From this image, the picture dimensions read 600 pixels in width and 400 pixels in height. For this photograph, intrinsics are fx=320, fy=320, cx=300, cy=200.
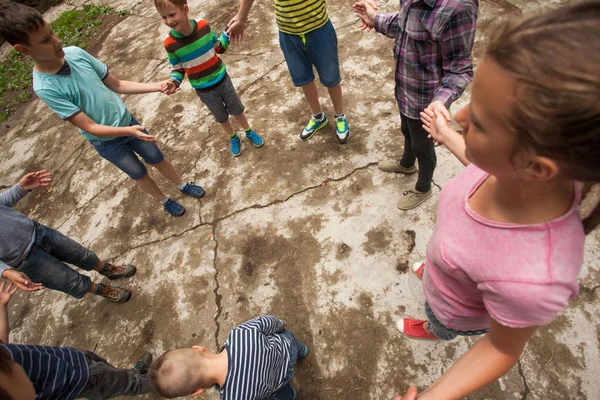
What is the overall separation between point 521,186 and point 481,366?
471 millimetres

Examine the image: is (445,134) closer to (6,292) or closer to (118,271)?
(6,292)

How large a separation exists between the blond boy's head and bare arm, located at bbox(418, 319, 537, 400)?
1010 millimetres

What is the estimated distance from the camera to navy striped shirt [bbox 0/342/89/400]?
1.43 m

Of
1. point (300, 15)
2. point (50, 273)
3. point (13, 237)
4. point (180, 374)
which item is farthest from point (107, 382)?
point (300, 15)

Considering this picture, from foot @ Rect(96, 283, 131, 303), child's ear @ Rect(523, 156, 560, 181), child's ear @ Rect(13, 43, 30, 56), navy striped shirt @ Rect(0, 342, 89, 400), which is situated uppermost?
child's ear @ Rect(13, 43, 30, 56)

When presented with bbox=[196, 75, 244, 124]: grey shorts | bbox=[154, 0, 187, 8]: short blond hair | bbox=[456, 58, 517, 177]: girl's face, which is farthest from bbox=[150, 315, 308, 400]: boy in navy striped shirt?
bbox=[154, 0, 187, 8]: short blond hair

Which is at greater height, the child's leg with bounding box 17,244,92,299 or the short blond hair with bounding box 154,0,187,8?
the short blond hair with bounding box 154,0,187,8

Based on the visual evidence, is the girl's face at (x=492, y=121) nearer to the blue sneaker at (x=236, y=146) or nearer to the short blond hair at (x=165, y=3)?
the short blond hair at (x=165, y=3)

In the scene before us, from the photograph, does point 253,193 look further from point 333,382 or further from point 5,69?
point 5,69

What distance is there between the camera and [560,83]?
51cm

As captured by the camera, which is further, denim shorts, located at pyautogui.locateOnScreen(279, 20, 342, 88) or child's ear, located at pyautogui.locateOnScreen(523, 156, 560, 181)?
denim shorts, located at pyautogui.locateOnScreen(279, 20, 342, 88)

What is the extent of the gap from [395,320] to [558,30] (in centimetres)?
181

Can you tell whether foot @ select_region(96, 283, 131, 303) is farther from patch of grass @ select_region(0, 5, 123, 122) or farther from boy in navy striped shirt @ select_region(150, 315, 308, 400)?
patch of grass @ select_region(0, 5, 123, 122)

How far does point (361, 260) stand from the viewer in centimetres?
229
